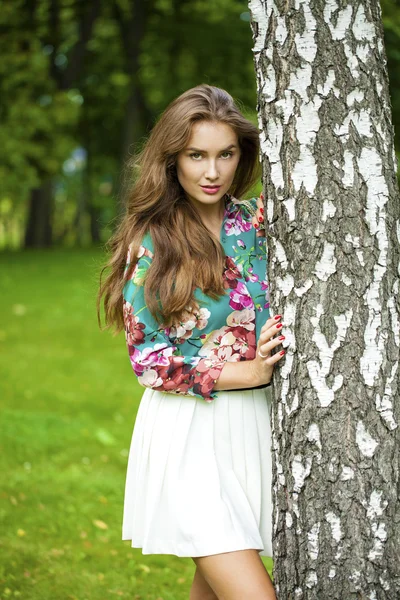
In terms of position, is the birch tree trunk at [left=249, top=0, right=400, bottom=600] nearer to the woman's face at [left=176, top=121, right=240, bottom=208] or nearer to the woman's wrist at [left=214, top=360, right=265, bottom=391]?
the woman's wrist at [left=214, top=360, right=265, bottom=391]

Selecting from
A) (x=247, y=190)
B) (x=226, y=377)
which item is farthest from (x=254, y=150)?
(x=226, y=377)

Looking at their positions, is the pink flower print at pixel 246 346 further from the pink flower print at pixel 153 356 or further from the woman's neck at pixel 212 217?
the woman's neck at pixel 212 217

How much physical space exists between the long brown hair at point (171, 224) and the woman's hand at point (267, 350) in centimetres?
34

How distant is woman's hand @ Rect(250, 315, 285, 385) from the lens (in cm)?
271

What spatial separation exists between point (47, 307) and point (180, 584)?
9.60 meters

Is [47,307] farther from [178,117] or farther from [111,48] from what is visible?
[111,48]

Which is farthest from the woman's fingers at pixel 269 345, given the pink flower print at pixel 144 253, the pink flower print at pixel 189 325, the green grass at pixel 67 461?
the green grass at pixel 67 461

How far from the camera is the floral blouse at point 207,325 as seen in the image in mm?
2896

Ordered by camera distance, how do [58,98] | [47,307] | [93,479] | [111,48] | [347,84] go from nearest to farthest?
[347,84], [93,479], [47,307], [58,98], [111,48]

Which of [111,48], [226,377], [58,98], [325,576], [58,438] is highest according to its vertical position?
[111,48]

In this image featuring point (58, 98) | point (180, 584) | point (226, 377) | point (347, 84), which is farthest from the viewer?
point (58, 98)

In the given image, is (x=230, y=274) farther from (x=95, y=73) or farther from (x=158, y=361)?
(x=95, y=73)

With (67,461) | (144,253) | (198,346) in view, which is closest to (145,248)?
(144,253)

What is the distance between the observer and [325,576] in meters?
2.64
